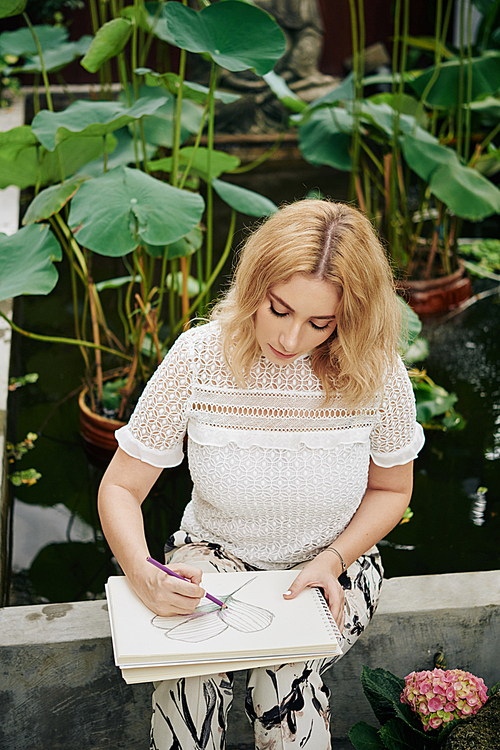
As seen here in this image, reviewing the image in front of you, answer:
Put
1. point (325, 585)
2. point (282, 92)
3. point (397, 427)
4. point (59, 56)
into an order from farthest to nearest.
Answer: point (282, 92) < point (59, 56) < point (397, 427) < point (325, 585)

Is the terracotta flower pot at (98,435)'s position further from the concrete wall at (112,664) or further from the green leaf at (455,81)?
the green leaf at (455,81)

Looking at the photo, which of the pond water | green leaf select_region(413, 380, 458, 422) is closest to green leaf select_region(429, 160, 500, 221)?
the pond water

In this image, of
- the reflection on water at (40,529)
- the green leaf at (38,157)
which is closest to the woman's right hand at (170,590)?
the reflection on water at (40,529)

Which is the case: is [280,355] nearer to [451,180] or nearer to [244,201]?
[244,201]

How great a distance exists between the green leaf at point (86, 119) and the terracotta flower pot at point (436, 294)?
5.04 ft

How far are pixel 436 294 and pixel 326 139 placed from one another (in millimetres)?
783

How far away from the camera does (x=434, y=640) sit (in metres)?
1.39

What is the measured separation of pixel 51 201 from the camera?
5.82 feet

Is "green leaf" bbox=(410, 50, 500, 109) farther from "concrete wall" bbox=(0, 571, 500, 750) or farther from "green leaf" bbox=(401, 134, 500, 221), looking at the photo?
"concrete wall" bbox=(0, 571, 500, 750)

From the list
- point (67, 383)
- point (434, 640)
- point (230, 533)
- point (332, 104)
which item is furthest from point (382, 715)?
point (332, 104)

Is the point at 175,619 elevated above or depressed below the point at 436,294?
above

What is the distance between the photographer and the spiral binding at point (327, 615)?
1.05 m

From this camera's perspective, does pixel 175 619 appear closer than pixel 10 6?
Yes

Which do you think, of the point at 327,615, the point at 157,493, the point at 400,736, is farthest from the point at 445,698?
the point at 157,493
